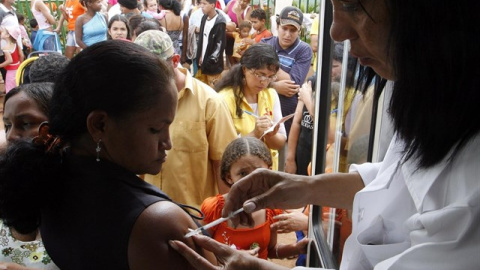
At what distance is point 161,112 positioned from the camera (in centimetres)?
103

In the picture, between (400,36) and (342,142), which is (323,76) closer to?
(342,142)

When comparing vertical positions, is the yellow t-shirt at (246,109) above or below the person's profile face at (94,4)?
below

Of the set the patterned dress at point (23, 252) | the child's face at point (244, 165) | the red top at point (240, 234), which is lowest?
the red top at point (240, 234)

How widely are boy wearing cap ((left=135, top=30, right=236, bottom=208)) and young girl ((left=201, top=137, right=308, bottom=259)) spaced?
0.16 m

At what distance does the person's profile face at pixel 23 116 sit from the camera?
5.42 feet

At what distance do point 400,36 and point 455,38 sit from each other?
92 mm

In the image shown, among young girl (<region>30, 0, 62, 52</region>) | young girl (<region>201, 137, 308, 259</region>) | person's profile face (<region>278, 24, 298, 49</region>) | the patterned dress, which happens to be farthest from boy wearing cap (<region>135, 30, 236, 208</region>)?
young girl (<region>30, 0, 62, 52</region>)

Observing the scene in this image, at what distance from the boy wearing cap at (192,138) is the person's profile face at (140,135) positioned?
4.10 feet

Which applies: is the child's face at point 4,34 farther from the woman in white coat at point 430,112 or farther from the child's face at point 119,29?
the woman in white coat at point 430,112

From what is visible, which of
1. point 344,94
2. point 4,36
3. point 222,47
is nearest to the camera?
point 344,94

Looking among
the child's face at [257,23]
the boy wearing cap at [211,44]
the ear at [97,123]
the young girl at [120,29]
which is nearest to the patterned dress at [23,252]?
the ear at [97,123]

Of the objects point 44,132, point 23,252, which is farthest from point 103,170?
point 23,252

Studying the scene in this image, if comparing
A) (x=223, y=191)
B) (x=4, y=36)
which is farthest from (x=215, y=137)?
(x=4, y=36)

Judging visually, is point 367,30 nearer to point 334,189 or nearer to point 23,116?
point 334,189
